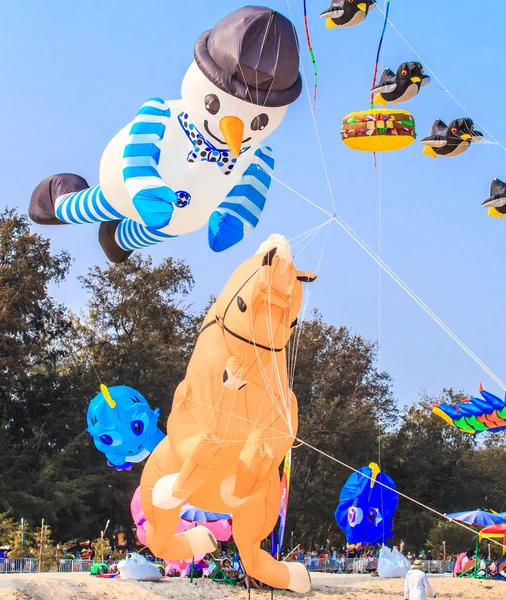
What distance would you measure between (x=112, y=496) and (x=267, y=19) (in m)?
18.4

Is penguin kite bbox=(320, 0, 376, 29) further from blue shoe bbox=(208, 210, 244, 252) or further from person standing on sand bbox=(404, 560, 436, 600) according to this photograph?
Answer: person standing on sand bbox=(404, 560, 436, 600)

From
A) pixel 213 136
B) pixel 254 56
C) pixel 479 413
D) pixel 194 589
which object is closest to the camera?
pixel 254 56

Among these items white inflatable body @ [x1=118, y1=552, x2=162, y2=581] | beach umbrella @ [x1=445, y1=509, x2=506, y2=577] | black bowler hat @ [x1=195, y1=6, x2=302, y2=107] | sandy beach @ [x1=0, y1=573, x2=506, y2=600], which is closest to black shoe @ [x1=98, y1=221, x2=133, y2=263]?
black bowler hat @ [x1=195, y1=6, x2=302, y2=107]

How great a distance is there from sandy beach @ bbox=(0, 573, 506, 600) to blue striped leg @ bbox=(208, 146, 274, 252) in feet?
16.0

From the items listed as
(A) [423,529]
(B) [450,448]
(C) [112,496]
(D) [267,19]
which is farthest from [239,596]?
(B) [450,448]

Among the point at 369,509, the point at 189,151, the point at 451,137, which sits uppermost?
the point at 451,137

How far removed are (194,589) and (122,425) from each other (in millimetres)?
2673

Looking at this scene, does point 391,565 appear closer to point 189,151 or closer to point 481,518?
point 481,518

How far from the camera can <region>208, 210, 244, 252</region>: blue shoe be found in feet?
33.4

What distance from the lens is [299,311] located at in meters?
9.24

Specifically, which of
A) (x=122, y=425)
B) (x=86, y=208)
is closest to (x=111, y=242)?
(x=86, y=208)

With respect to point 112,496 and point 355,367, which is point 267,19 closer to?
point 112,496

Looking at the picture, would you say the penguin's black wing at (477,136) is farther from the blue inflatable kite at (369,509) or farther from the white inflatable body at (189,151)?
the blue inflatable kite at (369,509)

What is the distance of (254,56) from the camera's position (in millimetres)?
9102
